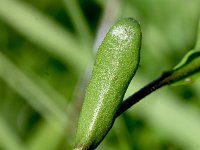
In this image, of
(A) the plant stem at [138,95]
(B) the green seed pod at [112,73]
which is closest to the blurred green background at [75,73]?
(A) the plant stem at [138,95]

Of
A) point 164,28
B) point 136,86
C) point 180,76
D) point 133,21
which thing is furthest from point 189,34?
point 133,21

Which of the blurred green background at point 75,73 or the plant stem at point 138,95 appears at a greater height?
the plant stem at point 138,95

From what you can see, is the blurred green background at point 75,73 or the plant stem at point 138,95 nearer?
the plant stem at point 138,95

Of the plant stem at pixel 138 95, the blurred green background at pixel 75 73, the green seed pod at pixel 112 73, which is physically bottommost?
the blurred green background at pixel 75 73

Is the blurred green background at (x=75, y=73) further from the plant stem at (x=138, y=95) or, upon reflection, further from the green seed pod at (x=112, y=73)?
the green seed pod at (x=112, y=73)

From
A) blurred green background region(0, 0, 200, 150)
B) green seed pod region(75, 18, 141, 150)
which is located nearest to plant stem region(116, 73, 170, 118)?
green seed pod region(75, 18, 141, 150)
